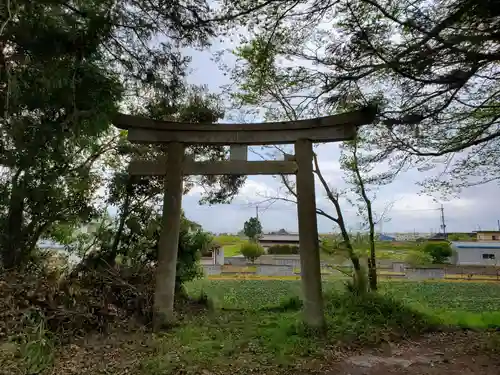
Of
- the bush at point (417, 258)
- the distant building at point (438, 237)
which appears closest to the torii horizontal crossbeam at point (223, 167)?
the bush at point (417, 258)

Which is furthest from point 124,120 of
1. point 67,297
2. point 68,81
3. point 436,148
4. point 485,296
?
point 485,296

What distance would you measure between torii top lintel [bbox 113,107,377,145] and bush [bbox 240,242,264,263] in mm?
2813

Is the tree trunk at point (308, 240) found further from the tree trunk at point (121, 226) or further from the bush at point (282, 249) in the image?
the bush at point (282, 249)

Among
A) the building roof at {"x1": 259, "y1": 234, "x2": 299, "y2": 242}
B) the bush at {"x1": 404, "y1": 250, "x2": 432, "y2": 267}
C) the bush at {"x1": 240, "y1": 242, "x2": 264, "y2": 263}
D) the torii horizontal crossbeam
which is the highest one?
the torii horizontal crossbeam

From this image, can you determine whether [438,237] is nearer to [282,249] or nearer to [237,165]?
[282,249]

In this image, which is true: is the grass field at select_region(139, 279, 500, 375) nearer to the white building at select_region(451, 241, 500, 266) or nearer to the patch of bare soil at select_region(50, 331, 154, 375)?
the patch of bare soil at select_region(50, 331, 154, 375)

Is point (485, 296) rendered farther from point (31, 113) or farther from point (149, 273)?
point (31, 113)

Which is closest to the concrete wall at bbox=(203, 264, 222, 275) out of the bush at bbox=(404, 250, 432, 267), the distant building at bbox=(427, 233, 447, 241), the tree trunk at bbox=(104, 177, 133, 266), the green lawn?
the green lawn

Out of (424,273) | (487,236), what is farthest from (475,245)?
(487,236)

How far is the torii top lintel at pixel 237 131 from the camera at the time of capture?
3883 millimetres

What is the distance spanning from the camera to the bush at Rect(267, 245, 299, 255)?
664 cm

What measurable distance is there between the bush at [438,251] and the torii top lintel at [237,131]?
3.50m

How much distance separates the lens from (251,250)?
259 inches

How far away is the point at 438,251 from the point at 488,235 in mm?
2266
